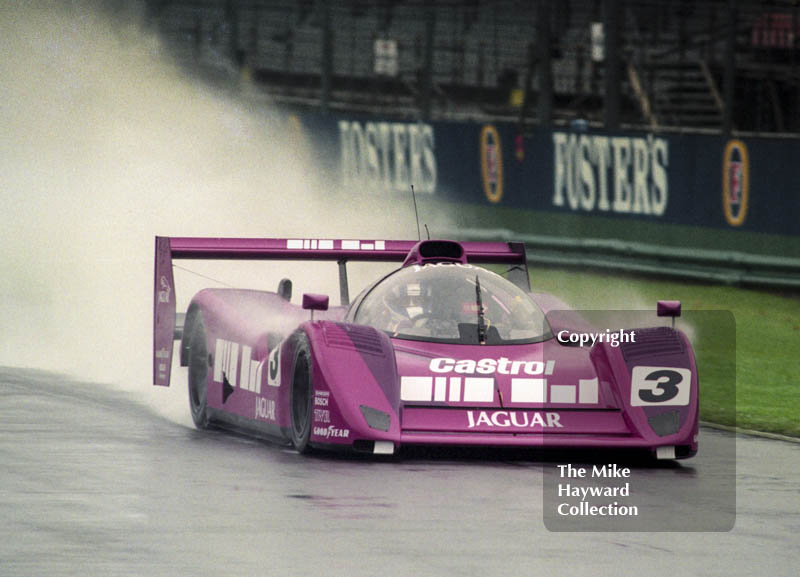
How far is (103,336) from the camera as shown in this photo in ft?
55.2

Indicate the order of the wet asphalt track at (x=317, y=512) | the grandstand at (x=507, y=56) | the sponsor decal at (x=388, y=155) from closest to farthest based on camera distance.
Answer: the wet asphalt track at (x=317, y=512)
the sponsor decal at (x=388, y=155)
the grandstand at (x=507, y=56)

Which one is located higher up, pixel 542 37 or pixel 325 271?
pixel 542 37

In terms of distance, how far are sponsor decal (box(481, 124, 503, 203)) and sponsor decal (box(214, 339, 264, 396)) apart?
17184 millimetres

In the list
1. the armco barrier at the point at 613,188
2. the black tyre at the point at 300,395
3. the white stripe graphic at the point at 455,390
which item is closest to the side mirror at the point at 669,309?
the white stripe graphic at the point at 455,390

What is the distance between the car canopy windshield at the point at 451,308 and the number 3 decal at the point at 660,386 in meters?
0.79

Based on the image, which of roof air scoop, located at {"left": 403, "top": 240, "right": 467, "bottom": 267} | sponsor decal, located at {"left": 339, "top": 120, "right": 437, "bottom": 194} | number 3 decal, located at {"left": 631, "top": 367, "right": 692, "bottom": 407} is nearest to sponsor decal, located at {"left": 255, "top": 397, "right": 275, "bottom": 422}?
roof air scoop, located at {"left": 403, "top": 240, "right": 467, "bottom": 267}

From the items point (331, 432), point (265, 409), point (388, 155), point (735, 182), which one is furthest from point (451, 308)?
point (388, 155)

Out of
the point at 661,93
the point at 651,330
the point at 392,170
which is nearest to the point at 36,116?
the point at 392,170

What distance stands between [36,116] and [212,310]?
16136 millimetres

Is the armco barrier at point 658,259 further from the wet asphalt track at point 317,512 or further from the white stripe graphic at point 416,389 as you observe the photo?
the white stripe graphic at point 416,389

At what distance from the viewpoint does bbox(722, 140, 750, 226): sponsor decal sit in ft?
75.6

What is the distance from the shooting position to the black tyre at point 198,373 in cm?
1202

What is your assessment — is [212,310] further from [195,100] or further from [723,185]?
[195,100]

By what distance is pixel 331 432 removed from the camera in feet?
33.1
